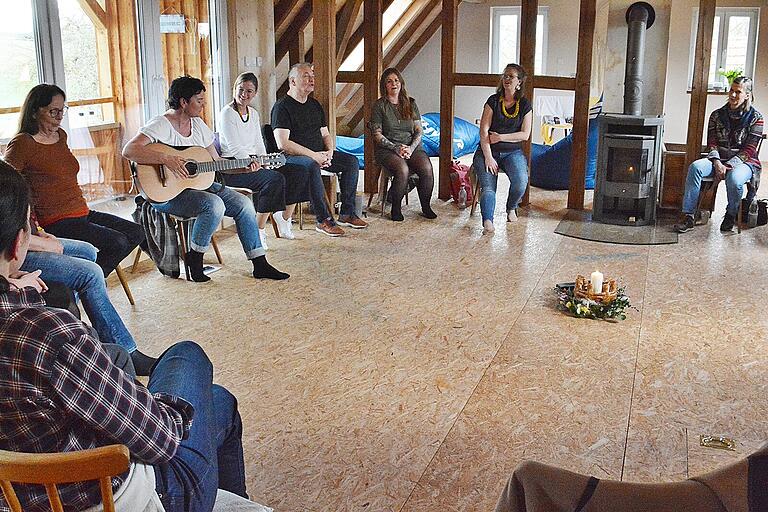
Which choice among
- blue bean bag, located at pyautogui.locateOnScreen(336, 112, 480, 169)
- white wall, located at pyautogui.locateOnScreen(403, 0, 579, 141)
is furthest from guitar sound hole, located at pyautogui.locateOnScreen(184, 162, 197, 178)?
white wall, located at pyautogui.locateOnScreen(403, 0, 579, 141)

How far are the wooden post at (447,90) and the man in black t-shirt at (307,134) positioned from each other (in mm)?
1507

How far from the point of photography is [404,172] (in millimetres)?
6426

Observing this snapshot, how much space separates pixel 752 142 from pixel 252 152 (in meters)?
3.58

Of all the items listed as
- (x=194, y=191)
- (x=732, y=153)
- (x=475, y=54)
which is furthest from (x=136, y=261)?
(x=475, y=54)

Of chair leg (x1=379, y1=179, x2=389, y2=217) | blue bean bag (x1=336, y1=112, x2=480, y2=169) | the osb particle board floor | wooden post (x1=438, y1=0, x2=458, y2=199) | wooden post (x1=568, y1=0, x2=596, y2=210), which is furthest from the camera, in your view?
blue bean bag (x1=336, y1=112, x2=480, y2=169)

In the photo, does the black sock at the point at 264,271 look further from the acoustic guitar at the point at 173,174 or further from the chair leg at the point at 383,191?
the chair leg at the point at 383,191

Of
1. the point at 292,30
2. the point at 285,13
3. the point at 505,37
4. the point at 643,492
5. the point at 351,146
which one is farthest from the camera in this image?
the point at 505,37

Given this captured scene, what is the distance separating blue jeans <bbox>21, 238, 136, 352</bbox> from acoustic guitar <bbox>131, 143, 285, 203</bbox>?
1.07 m

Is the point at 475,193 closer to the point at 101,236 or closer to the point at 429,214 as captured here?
the point at 429,214

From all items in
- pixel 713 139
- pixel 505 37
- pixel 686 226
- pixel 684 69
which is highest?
pixel 505 37

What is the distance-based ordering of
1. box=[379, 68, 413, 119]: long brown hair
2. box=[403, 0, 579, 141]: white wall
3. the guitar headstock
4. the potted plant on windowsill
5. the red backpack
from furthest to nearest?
1. box=[403, 0, 579, 141]: white wall
2. the potted plant on windowsill
3. the red backpack
4. box=[379, 68, 413, 119]: long brown hair
5. the guitar headstock

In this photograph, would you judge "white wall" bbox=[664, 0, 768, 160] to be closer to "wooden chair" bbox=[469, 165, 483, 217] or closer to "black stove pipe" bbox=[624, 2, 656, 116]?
"black stove pipe" bbox=[624, 2, 656, 116]

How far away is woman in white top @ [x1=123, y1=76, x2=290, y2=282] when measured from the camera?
14.8 ft

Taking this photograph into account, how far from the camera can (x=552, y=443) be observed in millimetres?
2842
